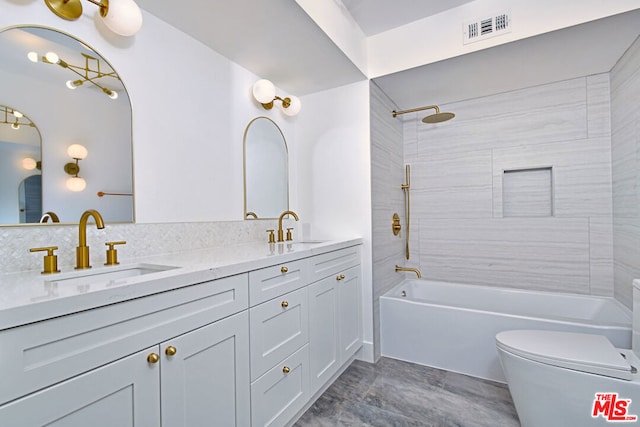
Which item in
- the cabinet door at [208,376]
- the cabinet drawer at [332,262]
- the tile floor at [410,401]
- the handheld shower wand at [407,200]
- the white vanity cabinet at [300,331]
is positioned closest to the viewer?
the cabinet door at [208,376]

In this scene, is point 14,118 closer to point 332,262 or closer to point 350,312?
point 332,262

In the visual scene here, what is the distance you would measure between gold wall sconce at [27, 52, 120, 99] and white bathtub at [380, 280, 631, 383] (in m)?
2.22

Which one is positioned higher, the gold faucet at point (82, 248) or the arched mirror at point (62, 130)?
the arched mirror at point (62, 130)

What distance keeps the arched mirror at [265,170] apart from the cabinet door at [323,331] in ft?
2.45

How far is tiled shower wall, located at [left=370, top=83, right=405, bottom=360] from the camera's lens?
7.59 ft

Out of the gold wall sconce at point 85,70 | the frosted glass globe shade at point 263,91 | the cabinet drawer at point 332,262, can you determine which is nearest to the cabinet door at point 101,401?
the cabinet drawer at point 332,262

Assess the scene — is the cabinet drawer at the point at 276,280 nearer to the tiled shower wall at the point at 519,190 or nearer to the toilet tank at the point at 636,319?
the toilet tank at the point at 636,319

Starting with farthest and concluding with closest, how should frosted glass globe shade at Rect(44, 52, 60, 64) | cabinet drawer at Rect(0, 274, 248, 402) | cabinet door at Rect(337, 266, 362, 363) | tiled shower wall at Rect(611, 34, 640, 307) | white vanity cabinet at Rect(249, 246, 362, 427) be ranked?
cabinet door at Rect(337, 266, 362, 363) < tiled shower wall at Rect(611, 34, 640, 307) < white vanity cabinet at Rect(249, 246, 362, 427) < frosted glass globe shade at Rect(44, 52, 60, 64) < cabinet drawer at Rect(0, 274, 248, 402)

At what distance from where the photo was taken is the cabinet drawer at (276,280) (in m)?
1.27

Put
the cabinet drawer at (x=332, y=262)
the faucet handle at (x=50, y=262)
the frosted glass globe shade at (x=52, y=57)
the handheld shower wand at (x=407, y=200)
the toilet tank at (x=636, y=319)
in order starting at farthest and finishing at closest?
1. the handheld shower wand at (x=407, y=200)
2. the cabinet drawer at (x=332, y=262)
3. the toilet tank at (x=636, y=319)
4. the frosted glass globe shade at (x=52, y=57)
5. the faucet handle at (x=50, y=262)

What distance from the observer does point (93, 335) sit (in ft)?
2.47
